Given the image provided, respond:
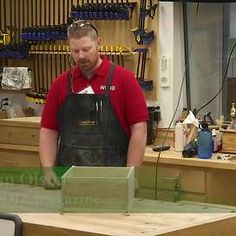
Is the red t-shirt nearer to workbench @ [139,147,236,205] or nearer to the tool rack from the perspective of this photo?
workbench @ [139,147,236,205]

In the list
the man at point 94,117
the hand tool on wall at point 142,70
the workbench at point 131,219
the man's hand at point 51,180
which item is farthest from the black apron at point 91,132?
the hand tool on wall at point 142,70

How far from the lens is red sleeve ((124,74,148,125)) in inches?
124

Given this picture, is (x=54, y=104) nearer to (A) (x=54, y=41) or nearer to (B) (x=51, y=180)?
(B) (x=51, y=180)

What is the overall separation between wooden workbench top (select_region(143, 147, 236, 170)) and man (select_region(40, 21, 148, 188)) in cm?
98

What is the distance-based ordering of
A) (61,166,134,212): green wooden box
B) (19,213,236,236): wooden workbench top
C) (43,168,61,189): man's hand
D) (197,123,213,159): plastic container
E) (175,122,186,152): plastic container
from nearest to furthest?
(19,213,236,236): wooden workbench top → (61,166,134,212): green wooden box → (43,168,61,189): man's hand → (197,123,213,159): plastic container → (175,122,186,152): plastic container

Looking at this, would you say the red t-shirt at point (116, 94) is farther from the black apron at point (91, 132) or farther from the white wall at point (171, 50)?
the white wall at point (171, 50)

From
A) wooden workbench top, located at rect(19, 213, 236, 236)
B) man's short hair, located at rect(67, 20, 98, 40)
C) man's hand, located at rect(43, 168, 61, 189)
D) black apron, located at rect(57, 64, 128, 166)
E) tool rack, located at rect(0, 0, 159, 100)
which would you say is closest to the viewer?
wooden workbench top, located at rect(19, 213, 236, 236)

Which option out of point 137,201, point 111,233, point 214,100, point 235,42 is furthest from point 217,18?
point 111,233

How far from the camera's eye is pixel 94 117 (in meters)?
3.28

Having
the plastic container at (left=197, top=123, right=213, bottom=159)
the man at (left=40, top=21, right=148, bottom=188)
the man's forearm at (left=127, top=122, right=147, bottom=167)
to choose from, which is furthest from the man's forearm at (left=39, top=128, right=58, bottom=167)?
the plastic container at (left=197, top=123, right=213, bottom=159)

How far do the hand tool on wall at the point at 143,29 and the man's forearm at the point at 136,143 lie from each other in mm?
1909

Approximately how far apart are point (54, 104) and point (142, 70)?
189cm

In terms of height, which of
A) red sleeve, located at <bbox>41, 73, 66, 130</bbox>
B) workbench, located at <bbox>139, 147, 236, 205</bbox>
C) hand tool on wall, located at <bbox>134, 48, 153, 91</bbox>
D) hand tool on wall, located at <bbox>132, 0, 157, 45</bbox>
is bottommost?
workbench, located at <bbox>139, 147, 236, 205</bbox>

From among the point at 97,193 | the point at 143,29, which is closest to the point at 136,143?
the point at 97,193
